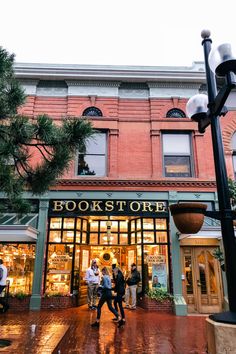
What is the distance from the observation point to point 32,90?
536 inches

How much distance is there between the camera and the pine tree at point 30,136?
6285 mm

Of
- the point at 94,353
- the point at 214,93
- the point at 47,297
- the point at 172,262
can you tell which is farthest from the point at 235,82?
the point at 47,297

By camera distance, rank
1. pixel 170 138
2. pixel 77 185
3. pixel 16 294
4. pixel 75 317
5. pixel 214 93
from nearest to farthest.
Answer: pixel 214 93 < pixel 75 317 < pixel 16 294 < pixel 77 185 < pixel 170 138

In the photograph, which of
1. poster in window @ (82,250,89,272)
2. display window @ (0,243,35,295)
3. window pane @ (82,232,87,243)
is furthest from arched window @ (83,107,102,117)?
display window @ (0,243,35,295)

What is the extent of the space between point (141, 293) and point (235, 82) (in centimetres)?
1044

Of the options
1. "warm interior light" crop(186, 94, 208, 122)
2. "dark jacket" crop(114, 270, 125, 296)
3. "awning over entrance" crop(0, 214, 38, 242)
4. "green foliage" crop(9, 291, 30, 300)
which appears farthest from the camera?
"green foliage" crop(9, 291, 30, 300)

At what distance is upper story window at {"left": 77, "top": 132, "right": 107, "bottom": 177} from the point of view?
42.6ft

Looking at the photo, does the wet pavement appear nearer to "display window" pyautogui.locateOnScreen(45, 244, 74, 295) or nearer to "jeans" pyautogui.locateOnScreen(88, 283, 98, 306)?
"jeans" pyautogui.locateOnScreen(88, 283, 98, 306)

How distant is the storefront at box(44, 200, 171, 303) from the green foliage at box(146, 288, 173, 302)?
235 mm

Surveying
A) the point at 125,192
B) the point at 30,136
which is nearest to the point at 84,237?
the point at 125,192

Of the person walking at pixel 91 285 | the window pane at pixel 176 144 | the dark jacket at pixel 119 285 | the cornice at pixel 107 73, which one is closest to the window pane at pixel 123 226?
the person walking at pixel 91 285

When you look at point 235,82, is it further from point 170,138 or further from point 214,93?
point 170,138

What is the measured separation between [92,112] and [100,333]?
9331 mm

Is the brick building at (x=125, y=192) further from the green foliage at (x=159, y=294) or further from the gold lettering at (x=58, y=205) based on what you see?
the green foliage at (x=159, y=294)
